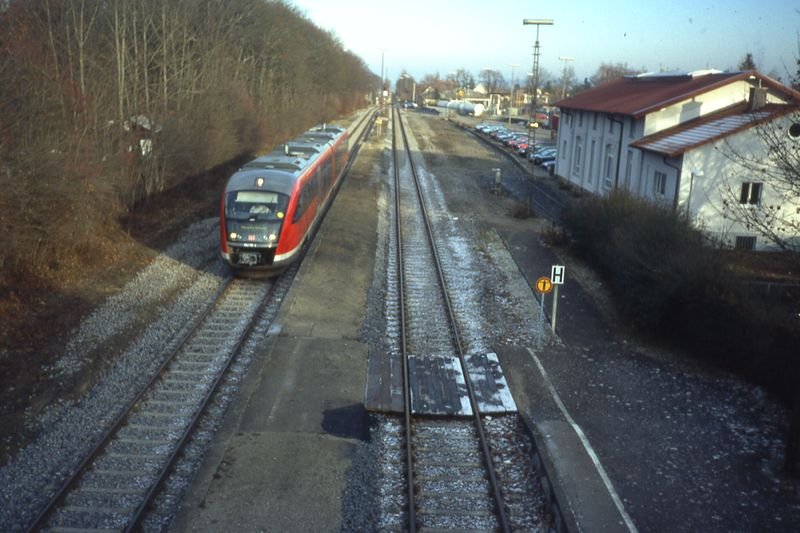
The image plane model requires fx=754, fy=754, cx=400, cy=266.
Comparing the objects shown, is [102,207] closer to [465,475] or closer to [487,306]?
[487,306]

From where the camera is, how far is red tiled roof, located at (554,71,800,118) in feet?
81.6

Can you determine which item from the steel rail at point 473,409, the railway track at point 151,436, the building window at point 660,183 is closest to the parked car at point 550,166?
the building window at point 660,183

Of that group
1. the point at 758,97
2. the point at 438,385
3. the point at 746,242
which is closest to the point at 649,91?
the point at 758,97

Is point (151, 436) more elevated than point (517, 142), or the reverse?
point (517, 142)

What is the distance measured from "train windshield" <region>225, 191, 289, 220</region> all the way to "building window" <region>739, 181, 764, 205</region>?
1368 centimetres

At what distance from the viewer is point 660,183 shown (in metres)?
24.0

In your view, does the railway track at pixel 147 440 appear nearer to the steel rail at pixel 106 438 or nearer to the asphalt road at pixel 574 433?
the steel rail at pixel 106 438

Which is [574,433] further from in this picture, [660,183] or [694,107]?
[694,107]

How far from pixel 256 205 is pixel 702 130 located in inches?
567

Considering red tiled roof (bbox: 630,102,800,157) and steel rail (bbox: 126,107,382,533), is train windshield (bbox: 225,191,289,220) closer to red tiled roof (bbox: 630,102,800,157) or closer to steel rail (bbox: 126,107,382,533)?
steel rail (bbox: 126,107,382,533)

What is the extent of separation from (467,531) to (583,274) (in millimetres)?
12128

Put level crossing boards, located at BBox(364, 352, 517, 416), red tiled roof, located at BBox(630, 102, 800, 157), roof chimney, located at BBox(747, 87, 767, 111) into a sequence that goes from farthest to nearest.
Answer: roof chimney, located at BBox(747, 87, 767, 111)
red tiled roof, located at BBox(630, 102, 800, 157)
level crossing boards, located at BBox(364, 352, 517, 416)

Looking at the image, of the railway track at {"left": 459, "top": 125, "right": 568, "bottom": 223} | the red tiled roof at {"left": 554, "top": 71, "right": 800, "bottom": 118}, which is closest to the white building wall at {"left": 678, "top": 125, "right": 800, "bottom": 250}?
the red tiled roof at {"left": 554, "top": 71, "right": 800, "bottom": 118}

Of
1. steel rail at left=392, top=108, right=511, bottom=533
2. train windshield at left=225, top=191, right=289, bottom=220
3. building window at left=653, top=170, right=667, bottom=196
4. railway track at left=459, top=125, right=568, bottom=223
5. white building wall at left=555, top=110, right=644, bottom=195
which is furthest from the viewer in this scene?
railway track at left=459, top=125, right=568, bottom=223
